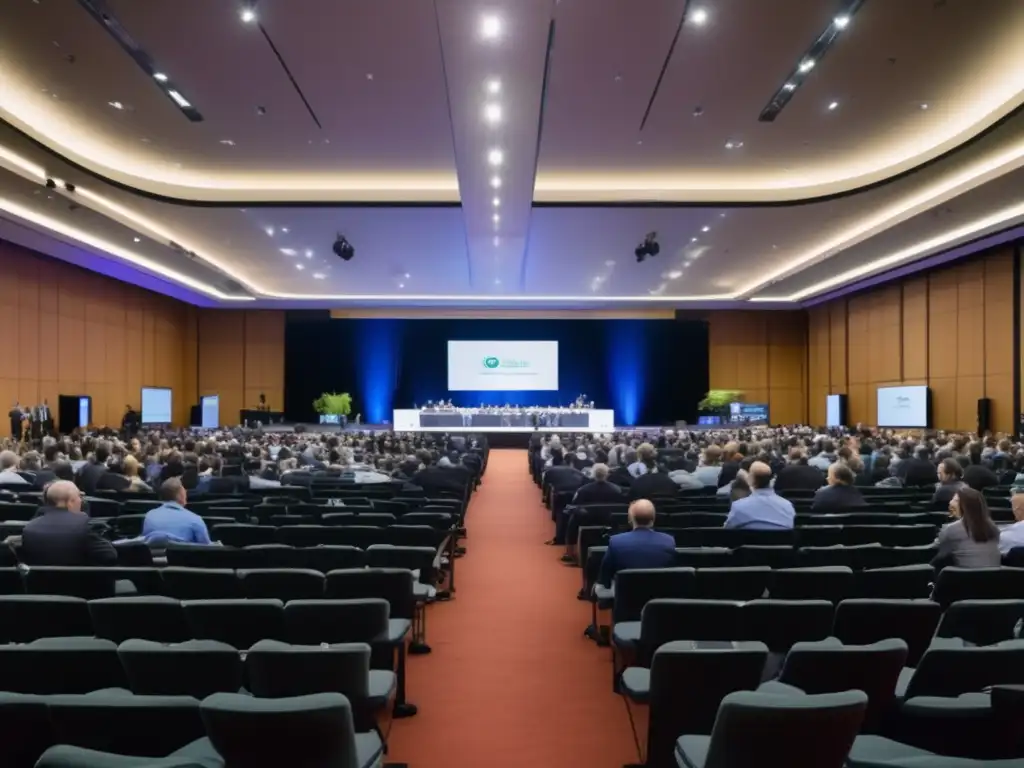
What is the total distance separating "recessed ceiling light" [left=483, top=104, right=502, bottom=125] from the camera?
904cm

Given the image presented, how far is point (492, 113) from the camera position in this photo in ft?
30.3

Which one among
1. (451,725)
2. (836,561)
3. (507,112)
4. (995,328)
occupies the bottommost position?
(451,725)

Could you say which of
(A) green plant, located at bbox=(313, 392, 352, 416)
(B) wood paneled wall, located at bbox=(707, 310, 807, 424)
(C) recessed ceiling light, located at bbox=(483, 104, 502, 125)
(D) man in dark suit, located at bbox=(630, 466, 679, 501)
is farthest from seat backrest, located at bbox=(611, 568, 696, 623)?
(B) wood paneled wall, located at bbox=(707, 310, 807, 424)

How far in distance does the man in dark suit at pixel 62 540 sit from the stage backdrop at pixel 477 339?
23772 millimetres

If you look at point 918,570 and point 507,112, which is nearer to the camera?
point 918,570

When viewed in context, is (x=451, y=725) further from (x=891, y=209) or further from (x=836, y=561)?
(x=891, y=209)

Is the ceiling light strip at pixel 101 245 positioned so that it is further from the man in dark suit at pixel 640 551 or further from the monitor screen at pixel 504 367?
the man in dark suit at pixel 640 551

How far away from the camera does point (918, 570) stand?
410cm

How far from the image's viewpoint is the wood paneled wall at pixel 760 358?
28.7m

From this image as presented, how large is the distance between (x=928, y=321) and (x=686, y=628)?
19443 mm

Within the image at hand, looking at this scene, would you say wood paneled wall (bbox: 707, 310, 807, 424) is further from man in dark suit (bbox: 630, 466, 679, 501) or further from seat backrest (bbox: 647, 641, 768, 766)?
seat backrest (bbox: 647, 641, 768, 766)

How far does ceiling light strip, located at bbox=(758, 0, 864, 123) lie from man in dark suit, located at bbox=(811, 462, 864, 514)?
4.31 meters

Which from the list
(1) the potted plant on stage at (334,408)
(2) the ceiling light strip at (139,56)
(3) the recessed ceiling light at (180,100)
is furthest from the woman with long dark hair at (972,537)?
(1) the potted plant on stage at (334,408)

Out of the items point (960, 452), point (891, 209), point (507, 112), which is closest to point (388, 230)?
point (507, 112)
